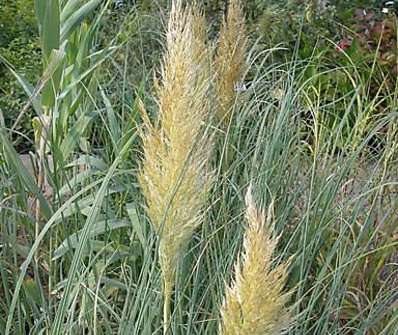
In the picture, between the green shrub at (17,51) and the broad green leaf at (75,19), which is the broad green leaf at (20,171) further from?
the green shrub at (17,51)

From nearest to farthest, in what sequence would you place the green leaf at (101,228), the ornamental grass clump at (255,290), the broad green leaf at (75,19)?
the ornamental grass clump at (255,290) → the green leaf at (101,228) → the broad green leaf at (75,19)

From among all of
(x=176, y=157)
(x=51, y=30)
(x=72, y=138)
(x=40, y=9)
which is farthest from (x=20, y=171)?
(x=176, y=157)

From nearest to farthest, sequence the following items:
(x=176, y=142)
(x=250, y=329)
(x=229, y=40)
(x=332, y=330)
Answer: (x=250, y=329) < (x=176, y=142) < (x=332, y=330) < (x=229, y=40)

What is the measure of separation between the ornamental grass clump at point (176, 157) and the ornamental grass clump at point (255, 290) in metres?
0.20

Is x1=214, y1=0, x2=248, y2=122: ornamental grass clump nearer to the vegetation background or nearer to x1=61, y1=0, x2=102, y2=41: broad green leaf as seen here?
the vegetation background

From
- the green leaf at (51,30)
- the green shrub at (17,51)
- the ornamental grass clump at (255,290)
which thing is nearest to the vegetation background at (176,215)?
the green leaf at (51,30)

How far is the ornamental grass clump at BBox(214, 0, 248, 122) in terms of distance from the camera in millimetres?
1935

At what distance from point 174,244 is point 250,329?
28 centimetres

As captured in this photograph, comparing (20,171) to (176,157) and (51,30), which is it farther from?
(176,157)

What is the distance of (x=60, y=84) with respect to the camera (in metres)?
2.40

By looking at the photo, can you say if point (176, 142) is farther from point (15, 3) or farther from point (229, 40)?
point (15, 3)

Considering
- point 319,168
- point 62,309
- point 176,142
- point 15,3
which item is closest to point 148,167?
point 176,142

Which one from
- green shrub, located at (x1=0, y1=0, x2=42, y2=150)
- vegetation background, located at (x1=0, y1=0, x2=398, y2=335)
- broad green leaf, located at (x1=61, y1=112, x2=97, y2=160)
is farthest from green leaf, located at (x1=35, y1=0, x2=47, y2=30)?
green shrub, located at (x1=0, y1=0, x2=42, y2=150)

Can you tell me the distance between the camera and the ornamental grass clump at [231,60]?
193cm
